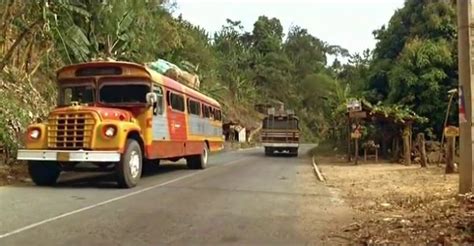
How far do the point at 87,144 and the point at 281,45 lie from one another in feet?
250

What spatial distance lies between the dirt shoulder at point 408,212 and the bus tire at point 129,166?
480 cm

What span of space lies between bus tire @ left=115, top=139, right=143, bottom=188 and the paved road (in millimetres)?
340

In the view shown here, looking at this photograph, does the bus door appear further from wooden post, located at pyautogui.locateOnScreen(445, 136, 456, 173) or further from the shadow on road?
wooden post, located at pyautogui.locateOnScreen(445, 136, 456, 173)

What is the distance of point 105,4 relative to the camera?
26.0 m

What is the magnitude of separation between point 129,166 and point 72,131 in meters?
1.49

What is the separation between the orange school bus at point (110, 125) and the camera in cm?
1352

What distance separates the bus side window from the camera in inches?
616

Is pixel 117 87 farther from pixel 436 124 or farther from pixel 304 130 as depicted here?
pixel 304 130

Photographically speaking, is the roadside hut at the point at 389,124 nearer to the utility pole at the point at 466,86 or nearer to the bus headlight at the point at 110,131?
the utility pole at the point at 466,86

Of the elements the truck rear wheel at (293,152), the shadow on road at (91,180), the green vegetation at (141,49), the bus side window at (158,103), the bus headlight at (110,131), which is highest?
the green vegetation at (141,49)

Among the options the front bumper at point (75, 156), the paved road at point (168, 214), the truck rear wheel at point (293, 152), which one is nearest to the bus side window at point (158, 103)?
the paved road at point (168, 214)

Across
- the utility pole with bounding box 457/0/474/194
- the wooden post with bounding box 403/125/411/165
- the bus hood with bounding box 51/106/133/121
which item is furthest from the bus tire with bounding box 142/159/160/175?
the utility pole with bounding box 457/0/474/194

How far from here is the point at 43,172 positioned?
1432cm

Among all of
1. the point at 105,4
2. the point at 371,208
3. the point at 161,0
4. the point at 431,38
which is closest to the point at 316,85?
the point at 161,0
